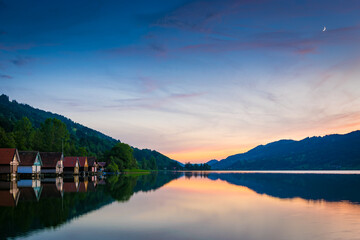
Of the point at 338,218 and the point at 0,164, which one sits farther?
the point at 0,164

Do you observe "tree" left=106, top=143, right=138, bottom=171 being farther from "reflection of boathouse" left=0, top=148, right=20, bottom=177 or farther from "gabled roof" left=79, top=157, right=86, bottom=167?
"reflection of boathouse" left=0, top=148, right=20, bottom=177

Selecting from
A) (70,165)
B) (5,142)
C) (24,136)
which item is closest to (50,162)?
(70,165)

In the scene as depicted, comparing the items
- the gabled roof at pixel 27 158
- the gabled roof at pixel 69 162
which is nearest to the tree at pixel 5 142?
the gabled roof at pixel 27 158

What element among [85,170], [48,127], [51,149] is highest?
[48,127]

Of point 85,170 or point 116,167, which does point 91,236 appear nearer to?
point 85,170

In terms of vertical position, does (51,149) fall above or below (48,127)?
below

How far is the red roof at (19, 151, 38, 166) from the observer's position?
87.4 meters

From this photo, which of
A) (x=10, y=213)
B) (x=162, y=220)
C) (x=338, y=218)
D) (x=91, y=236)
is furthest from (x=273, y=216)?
(x=10, y=213)

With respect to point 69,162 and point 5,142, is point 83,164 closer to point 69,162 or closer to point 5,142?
point 69,162

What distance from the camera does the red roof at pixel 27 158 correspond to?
87.4m

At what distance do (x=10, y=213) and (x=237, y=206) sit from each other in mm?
21710

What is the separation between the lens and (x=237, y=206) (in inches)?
1337

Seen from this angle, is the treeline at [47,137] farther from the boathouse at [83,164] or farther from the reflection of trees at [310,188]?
the reflection of trees at [310,188]

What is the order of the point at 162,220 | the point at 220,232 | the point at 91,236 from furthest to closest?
the point at 162,220, the point at 220,232, the point at 91,236
